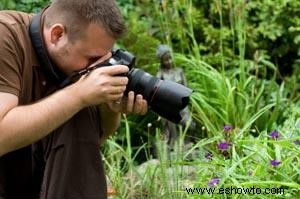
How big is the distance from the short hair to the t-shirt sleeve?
164mm

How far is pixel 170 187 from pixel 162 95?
0.58 m

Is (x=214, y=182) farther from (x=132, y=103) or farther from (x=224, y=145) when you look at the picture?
(x=132, y=103)

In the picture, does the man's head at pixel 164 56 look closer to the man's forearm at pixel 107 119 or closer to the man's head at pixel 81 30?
the man's forearm at pixel 107 119

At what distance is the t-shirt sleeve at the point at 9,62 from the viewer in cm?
244

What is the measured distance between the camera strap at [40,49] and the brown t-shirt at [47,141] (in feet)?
0.05

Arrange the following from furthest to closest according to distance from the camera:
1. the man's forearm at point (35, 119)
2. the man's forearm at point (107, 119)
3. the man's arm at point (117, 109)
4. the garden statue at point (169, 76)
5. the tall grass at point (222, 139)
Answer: the garden statue at point (169, 76) → the man's forearm at point (107, 119) → the man's arm at point (117, 109) → the tall grass at point (222, 139) → the man's forearm at point (35, 119)

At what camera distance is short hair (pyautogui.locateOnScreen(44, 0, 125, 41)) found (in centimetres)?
256

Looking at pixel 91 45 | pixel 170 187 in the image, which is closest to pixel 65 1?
pixel 91 45

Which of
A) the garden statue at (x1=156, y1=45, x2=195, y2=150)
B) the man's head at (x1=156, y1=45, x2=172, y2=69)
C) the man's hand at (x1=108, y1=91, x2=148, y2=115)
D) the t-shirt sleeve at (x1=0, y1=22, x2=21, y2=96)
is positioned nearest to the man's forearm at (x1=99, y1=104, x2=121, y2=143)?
the man's hand at (x1=108, y1=91, x2=148, y2=115)

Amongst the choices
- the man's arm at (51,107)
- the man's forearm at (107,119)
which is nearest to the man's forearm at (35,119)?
the man's arm at (51,107)

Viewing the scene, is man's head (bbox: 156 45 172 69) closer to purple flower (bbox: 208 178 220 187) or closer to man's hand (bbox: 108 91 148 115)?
man's hand (bbox: 108 91 148 115)

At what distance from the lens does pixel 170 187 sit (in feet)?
10.1

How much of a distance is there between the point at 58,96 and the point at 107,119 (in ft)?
1.31

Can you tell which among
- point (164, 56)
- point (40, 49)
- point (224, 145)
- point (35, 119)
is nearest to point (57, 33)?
point (40, 49)
